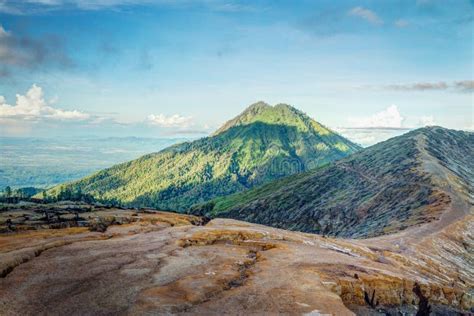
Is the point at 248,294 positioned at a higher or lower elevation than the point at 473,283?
higher

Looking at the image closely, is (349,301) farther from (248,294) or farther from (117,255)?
(117,255)

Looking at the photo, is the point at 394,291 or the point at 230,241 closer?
the point at 394,291

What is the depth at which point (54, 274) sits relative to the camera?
2980 inches

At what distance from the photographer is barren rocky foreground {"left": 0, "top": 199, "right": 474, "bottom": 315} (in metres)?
63.2

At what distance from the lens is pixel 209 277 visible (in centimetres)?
7744

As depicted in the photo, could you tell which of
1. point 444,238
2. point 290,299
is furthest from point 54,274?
point 444,238

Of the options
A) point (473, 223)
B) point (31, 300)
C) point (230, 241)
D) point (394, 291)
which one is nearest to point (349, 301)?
point (394, 291)

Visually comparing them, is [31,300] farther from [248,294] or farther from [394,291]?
[394,291]

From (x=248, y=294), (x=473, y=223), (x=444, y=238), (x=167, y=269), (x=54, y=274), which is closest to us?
(x=248, y=294)

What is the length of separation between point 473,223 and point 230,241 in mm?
126743

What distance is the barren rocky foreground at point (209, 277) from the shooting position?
6316cm

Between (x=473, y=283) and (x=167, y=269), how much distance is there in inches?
4194

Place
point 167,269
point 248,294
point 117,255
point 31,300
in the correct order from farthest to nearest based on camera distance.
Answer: point 117,255 → point 167,269 → point 248,294 → point 31,300

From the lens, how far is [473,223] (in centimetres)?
18388
